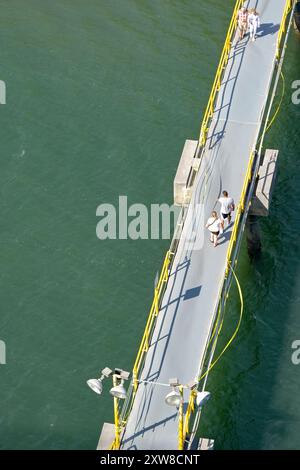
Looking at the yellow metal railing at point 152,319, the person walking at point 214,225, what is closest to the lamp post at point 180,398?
the yellow metal railing at point 152,319

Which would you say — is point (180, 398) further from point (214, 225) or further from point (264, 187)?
point (264, 187)

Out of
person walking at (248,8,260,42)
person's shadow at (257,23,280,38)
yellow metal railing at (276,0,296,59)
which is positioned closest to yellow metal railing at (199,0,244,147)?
person walking at (248,8,260,42)

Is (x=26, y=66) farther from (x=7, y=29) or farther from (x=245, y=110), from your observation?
(x=245, y=110)

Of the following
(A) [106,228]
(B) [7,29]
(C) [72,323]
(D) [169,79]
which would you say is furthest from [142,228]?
(B) [7,29]

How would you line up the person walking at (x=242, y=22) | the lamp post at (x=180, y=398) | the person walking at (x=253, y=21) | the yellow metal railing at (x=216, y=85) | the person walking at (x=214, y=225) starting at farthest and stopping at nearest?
the person walking at (x=242, y=22) → the person walking at (x=253, y=21) → the yellow metal railing at (x=216, y=85) → the person walking at (x=214, y=225) → the lamp post at (x=180, y=398)

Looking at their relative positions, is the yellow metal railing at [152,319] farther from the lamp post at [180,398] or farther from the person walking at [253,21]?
the person walking at [253,21]

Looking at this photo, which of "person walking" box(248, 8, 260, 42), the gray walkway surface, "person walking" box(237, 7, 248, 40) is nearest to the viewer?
the gray walkway surface

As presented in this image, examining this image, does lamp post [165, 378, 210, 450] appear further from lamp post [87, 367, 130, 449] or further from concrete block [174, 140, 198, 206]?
concrete block [174, 140, 198, 206]
